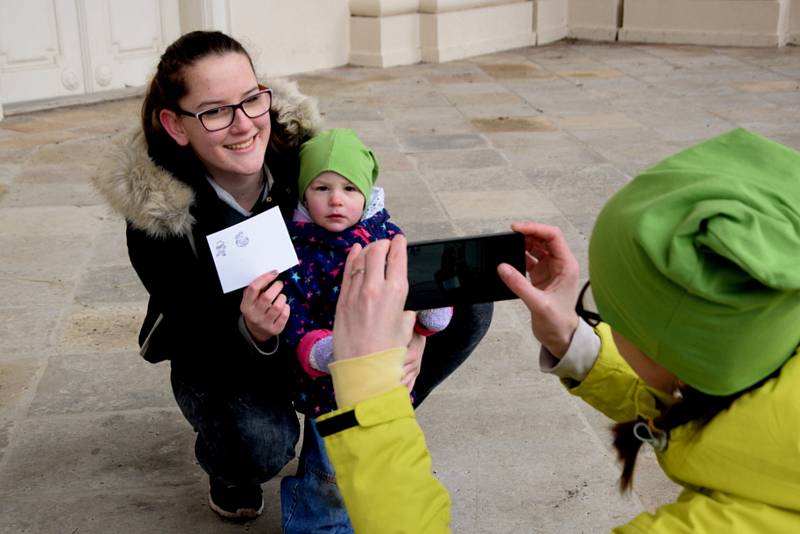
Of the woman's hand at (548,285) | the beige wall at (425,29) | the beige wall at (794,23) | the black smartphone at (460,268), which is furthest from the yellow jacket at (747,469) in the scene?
the beige wall at (794,23)

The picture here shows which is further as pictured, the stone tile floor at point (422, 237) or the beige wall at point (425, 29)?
the beige wall at point (425, 29)

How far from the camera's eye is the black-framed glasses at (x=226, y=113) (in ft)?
8.47

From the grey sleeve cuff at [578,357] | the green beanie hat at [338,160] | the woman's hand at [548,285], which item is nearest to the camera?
the woman's hand at [548,285]

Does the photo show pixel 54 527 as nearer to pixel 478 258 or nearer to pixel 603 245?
pixel 478 258

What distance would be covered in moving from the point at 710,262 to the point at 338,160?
1422 millimetres

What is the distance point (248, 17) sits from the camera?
892 cm

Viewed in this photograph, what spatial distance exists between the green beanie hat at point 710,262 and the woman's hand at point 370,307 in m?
0.28

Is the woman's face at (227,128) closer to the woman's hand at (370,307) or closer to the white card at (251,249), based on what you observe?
the white card at (251,249)

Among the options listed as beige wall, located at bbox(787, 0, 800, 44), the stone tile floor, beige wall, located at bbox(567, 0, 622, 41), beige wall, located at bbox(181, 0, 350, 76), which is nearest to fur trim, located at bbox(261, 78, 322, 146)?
the stone tile floor

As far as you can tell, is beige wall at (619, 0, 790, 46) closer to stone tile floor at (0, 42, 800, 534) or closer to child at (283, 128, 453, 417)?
stone tile floor at (0, 42, 800, 534)

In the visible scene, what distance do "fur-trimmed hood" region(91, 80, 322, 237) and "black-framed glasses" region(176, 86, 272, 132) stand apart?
15cm

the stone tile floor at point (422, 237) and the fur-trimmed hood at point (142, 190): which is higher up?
the fur-trimmed hood at point (142, 190)

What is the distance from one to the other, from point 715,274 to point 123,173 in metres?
1.67

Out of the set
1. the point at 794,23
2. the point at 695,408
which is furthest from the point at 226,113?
the point at 794,23
